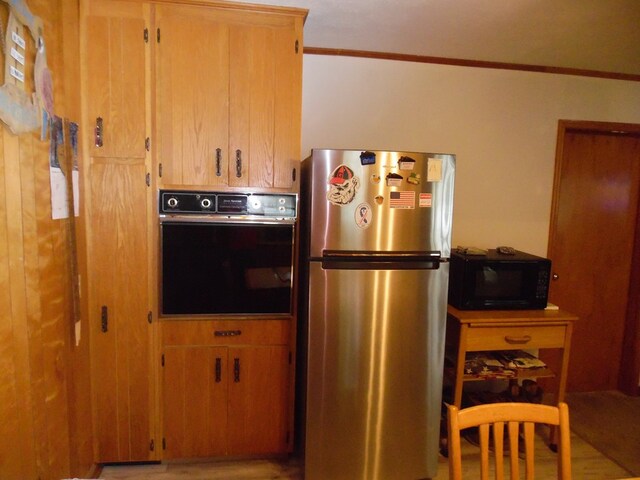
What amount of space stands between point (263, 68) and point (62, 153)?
1003 mm

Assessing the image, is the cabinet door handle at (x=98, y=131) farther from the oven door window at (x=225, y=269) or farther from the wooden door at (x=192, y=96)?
the oven door window at (x=225, y=269)

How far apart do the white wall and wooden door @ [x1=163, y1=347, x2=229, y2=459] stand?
1430 mm

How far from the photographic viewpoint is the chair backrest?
1.18m

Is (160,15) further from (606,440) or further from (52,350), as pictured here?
(606,440)

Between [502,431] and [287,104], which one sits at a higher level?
[287,104]

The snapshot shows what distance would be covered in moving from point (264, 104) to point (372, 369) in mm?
1457

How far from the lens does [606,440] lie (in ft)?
8.61

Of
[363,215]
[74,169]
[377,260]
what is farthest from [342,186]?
[74,169]

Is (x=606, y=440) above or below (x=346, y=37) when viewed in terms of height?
below

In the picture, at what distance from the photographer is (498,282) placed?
239cm

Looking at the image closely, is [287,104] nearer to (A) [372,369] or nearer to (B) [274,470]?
(A) [372,369]

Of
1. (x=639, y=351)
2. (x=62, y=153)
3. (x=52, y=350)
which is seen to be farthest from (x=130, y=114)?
(x=639, y=351)

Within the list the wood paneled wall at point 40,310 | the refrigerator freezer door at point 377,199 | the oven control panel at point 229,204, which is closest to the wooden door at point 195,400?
the wood paneled wall at point 40,310

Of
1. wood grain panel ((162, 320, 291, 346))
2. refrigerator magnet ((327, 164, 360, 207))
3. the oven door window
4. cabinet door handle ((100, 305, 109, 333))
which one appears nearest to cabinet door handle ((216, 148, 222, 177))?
the oven door window
